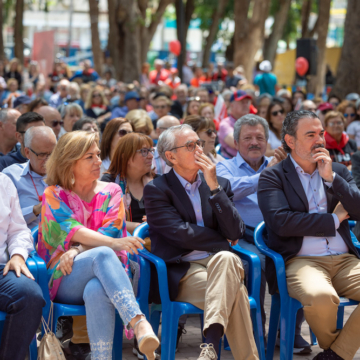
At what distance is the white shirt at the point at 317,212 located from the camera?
159 inches

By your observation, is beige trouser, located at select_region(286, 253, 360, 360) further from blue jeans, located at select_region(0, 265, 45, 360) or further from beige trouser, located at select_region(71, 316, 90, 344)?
blue jeans, located at select_region(0, 265, 45, 360)

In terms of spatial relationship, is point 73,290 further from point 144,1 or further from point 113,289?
point 144,1

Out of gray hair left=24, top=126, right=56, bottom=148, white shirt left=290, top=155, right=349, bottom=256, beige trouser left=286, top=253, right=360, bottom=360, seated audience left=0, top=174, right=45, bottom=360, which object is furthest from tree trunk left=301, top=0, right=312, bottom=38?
seated audience left=0, top=174, right=45, bottom=360

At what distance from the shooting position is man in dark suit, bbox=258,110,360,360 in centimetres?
368

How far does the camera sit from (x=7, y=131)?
19.6 ft

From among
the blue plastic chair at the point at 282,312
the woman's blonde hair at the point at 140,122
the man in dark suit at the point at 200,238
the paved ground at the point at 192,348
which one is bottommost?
the paved ground at the point at 192,348

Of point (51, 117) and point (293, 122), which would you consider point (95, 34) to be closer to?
point (51, 117)

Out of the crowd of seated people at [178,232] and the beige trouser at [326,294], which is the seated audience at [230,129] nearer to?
the crowd of seated people at [178,232]

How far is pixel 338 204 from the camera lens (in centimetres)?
406

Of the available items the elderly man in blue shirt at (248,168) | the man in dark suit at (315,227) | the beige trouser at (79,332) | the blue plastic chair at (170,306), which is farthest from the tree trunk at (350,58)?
the beige trouser at (79,332)

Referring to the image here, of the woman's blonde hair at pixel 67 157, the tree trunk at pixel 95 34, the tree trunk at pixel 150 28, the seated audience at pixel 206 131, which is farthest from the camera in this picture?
the tree trunk at pixel 150 28

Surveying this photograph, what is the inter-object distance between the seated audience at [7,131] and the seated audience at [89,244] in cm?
225

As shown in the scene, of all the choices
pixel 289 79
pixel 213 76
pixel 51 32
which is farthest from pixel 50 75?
pixel 289 79

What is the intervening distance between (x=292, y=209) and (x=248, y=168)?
1015 mm
